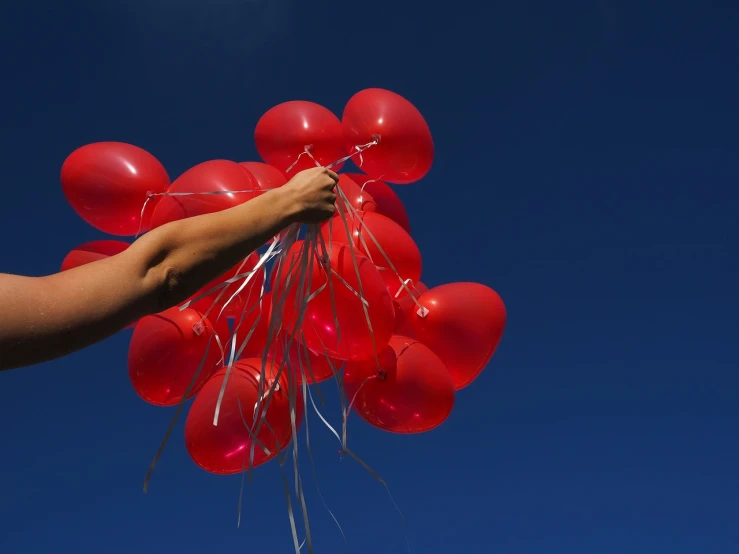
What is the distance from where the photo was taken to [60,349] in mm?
1027

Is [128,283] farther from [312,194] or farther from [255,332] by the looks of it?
[255,332]

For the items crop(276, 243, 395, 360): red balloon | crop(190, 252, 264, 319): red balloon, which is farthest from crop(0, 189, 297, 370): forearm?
crop(190, 252, 264, 319): red balloon

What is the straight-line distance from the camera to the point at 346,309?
2.97 meters

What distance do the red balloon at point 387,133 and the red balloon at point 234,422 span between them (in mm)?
1170

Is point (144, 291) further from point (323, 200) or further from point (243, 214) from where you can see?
point (323, 200)

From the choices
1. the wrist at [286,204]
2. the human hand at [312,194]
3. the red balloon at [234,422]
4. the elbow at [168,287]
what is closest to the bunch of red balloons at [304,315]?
the red balloon at [234,422]

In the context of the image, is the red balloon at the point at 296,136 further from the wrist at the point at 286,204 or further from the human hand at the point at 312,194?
the wrist at the point at 286,204

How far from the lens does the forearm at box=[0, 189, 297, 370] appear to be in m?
0.99

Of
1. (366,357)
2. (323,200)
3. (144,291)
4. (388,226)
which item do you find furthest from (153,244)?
(388,226)

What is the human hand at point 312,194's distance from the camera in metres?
1.43

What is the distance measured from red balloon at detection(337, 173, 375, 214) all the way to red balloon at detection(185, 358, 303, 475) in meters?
0.88

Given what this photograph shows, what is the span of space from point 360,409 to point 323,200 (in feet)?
6.50

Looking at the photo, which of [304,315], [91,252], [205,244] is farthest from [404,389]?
[205,244]

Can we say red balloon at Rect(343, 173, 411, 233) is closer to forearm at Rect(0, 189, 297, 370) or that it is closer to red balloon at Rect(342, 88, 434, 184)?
red balloon at Rect(342, 88, 434, 184)
